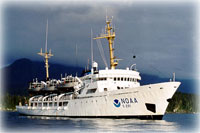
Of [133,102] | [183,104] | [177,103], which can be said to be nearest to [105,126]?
[133,102]

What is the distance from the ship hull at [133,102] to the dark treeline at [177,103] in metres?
82.1

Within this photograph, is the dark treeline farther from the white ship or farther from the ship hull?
the ship hull

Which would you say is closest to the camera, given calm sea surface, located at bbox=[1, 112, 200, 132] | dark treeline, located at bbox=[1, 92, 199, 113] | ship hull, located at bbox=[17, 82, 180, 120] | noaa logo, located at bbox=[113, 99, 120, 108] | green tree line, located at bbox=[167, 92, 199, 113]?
calm sea surface, located at bbox=[1, 112, 200, 132]

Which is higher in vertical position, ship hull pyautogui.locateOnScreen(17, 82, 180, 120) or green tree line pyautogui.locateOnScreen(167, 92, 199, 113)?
ship hull pyautogui.locateOnScreen(17, 82, 180, 120)

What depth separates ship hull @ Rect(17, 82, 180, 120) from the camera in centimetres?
3394

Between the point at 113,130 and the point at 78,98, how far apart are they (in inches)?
663

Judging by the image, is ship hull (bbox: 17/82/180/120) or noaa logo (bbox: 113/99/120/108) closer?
ship hull (bbox: 17/82/180/120)

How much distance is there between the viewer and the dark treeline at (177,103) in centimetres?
11556

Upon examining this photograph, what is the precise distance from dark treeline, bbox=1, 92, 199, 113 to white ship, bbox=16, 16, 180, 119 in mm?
73847

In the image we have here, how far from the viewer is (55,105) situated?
50094 mm

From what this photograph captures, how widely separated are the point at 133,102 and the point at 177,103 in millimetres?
87582

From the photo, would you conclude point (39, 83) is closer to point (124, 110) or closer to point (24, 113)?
point (24, 113)

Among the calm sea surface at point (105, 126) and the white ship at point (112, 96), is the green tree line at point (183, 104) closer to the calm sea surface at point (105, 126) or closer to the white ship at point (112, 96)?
the white ship at point (112, 96)

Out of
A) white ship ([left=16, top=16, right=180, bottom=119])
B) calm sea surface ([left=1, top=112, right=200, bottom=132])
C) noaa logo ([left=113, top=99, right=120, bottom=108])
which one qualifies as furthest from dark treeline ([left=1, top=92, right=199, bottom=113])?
noaa logo ([left=113, top=99, right=120, bottom=108])
